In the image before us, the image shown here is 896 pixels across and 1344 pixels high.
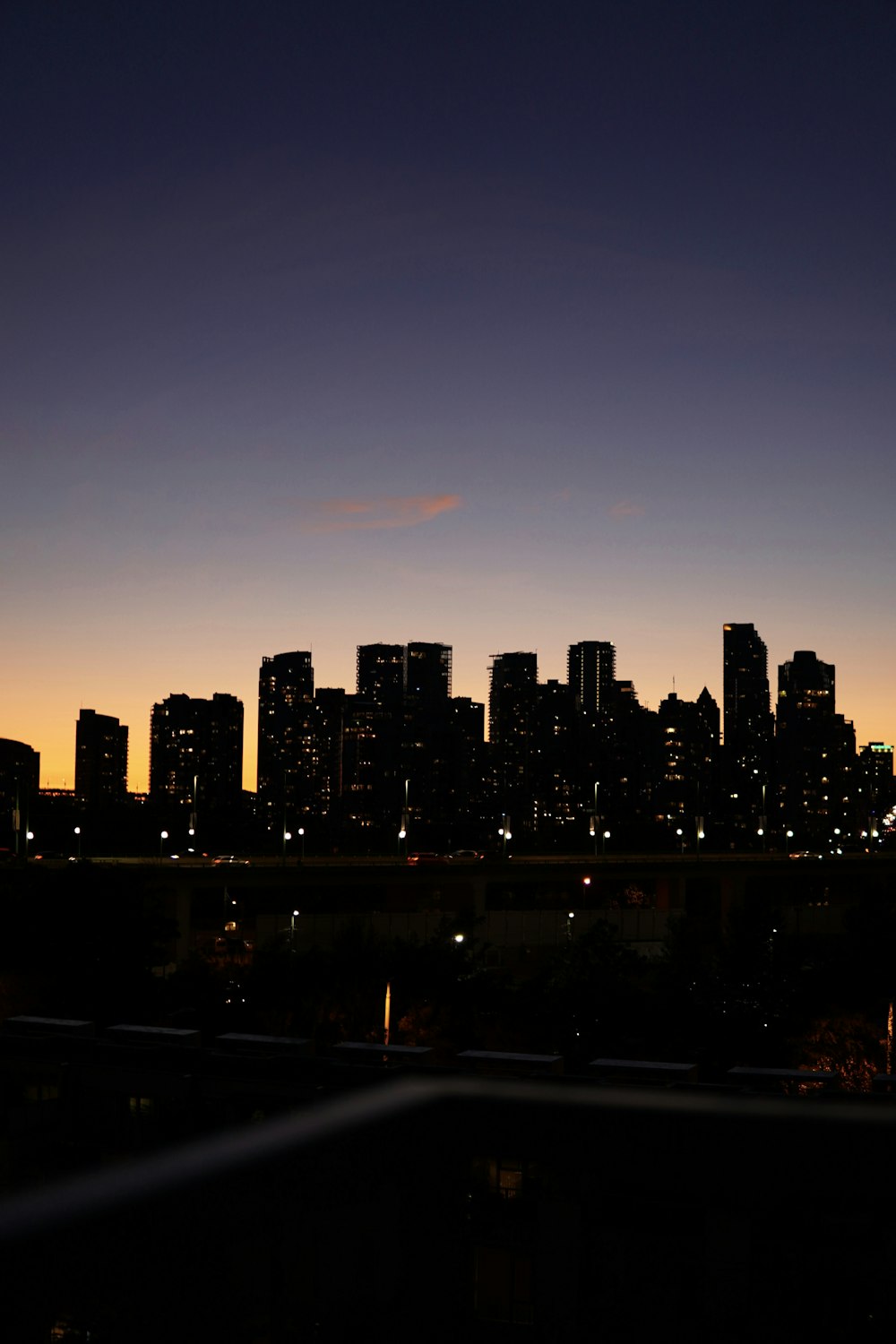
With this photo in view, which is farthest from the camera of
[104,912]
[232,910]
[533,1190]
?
[232,910]

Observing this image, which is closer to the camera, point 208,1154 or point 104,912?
point 208,1154

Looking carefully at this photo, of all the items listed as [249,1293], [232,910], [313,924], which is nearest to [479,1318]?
[249,1293]

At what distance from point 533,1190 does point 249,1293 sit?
1.04 m

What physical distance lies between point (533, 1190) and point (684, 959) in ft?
211

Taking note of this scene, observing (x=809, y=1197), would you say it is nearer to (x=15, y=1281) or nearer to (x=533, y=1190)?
(x=533, y=1190)

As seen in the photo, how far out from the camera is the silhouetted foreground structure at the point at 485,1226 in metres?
1.69

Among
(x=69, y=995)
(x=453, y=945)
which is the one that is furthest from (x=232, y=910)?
(x=69, y=995)

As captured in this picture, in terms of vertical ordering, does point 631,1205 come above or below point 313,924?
above

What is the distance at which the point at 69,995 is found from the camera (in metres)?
52.4

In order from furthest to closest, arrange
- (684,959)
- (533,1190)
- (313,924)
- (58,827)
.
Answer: (58,827) → (313,924) → (684,959) → (533,1190)

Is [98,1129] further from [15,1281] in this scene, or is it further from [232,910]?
[232,910]

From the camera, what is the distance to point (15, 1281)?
1538mm

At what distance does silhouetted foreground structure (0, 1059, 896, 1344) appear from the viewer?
1.69m

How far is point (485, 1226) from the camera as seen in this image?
9.13 ft
